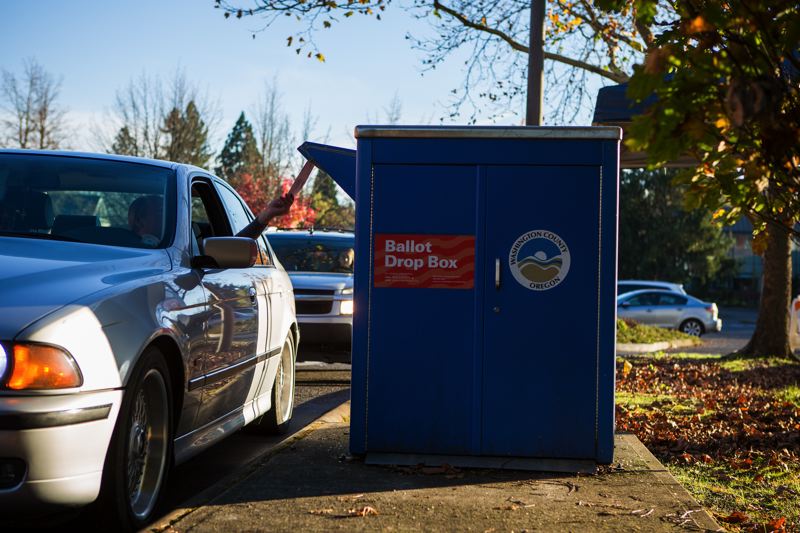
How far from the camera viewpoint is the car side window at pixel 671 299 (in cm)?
3125

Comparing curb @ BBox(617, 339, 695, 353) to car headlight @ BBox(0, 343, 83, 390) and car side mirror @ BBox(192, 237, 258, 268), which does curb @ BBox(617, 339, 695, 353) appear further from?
car headlight @ BBox(0, 343, 83, 390)

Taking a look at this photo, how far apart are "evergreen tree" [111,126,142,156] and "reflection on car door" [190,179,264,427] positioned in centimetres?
3515

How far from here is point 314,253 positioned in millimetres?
13062

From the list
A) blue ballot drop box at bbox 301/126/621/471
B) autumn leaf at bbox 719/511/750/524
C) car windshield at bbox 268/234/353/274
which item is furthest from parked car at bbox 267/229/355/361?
autumn leaf at bbox 719/511/750/524

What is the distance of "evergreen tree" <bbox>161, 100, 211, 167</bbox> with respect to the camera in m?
41.4

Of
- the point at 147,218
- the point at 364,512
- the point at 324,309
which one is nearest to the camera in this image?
the point at 364,512

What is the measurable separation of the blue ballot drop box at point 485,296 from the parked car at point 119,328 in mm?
862

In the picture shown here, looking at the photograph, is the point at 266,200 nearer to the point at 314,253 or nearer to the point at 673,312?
the point at 673,312

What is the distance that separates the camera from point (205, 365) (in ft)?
17.6

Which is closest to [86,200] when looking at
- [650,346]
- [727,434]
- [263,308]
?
[263,308]

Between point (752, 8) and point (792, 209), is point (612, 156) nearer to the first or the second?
point (792, 209)

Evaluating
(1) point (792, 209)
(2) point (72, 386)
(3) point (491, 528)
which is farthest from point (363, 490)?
(1) point (792, 209)

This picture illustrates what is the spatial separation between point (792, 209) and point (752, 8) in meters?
1.69

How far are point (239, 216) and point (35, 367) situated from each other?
11.4 feet
